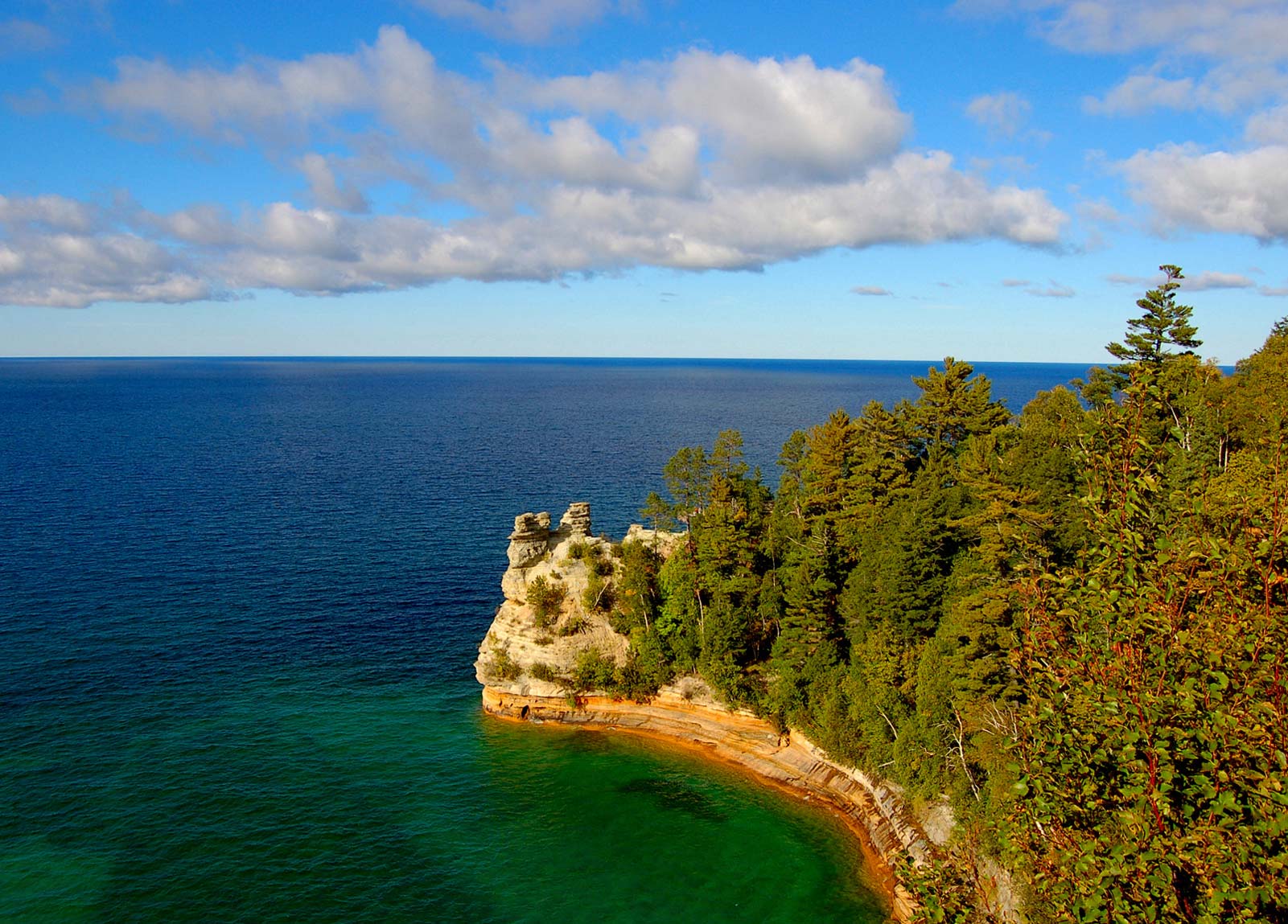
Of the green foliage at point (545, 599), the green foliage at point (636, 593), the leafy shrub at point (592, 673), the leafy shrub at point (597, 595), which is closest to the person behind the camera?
the leafy shrub at point (592, 673)

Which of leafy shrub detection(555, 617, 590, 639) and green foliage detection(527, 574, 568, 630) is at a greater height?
green foliage detection(527, 574, 568, 630)

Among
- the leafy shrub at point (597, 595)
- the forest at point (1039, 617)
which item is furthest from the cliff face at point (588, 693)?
the forest at point (1039, 617)

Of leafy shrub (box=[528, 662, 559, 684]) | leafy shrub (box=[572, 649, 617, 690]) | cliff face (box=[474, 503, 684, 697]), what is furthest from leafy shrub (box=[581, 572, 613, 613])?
leafy shrub (box=[528, 662, 559, 684])

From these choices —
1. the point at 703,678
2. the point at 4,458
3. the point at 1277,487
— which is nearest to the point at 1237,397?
the point at 703,678

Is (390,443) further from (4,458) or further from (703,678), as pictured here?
(703,678)

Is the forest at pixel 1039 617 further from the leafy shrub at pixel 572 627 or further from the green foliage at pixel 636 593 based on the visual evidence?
the leafy shrub at pixel 572 627

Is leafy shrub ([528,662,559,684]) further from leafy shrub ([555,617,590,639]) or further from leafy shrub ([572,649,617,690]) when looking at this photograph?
leafy shrub ([555,617,590,639])
